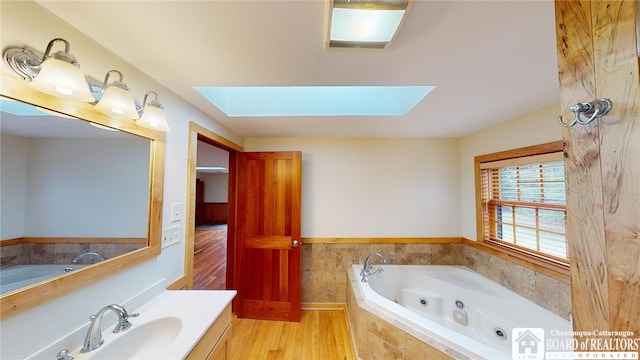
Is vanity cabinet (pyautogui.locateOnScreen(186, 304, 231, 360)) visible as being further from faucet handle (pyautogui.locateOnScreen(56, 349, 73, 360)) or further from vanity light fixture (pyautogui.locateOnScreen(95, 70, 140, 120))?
vanity light fixture (pyautogui.locateOnScreen(95, 70, 140, 120))

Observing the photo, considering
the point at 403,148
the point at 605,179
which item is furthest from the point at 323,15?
the point at 403,148

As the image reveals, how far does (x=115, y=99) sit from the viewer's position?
1.07 metres

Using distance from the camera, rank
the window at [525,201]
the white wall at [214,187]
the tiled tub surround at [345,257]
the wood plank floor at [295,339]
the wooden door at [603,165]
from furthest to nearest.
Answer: the white wall at [214,187] → the tiled tub surround at [345,257] → the wood plank floor at [295,339] → the window at [525,201] → the wooden door at [603,165]

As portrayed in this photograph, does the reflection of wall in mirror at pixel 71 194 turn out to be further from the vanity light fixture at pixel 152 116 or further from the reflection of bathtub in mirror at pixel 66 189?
the vanity light fixture at pixel 152 116

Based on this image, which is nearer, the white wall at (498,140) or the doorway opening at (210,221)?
the white wall at (498,140)

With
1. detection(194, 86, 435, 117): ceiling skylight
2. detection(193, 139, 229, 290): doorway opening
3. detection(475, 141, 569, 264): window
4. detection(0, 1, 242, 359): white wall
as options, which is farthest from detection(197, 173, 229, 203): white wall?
detection(475, 141, 569, 264): window

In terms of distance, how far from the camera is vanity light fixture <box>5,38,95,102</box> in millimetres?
788

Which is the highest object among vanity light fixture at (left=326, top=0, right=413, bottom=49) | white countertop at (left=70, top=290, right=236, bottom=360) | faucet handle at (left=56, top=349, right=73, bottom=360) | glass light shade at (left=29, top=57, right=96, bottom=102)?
vanity light fixture at (left=326, top=0, right=413, bottom=49)

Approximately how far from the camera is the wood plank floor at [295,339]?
2047 millimetres

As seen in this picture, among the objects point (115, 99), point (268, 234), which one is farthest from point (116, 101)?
point (268, 234)

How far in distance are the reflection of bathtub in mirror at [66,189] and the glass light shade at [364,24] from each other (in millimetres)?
1245

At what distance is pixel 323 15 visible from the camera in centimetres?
88

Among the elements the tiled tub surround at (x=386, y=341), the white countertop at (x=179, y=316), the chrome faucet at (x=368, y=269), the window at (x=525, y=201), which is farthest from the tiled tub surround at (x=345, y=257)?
the white countertop at (x=179, y=316)

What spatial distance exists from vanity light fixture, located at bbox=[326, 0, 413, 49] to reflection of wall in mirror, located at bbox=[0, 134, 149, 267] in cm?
129
